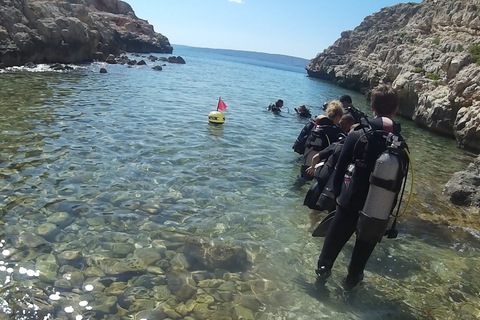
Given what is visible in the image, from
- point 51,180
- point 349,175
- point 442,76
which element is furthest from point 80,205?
point 442,76

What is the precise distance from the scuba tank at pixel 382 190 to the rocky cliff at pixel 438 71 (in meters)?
16.7

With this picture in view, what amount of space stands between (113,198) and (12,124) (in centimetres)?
619

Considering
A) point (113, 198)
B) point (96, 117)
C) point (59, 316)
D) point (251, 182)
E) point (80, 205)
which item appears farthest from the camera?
point (96, 117)

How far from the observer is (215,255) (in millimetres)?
5227

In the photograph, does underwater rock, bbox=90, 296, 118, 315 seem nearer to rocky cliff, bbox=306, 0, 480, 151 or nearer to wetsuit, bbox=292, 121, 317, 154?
wetsuit, bbox=292, 121, 317, 154

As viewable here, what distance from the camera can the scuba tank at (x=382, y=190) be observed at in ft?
12.4

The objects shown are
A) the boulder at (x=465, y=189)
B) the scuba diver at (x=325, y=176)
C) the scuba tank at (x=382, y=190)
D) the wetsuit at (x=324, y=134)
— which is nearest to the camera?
the scuba tank at (x=382, y=190)

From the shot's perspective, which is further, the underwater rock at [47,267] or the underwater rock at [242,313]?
the underwater rock at [47,267]

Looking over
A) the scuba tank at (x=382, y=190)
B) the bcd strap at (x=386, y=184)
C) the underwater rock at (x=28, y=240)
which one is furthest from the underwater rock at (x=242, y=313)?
the underwater rock at (x=28, y=240)

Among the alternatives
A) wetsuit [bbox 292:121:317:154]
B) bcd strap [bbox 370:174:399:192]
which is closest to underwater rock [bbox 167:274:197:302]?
bcd strap [bbox 370:174:399:192]

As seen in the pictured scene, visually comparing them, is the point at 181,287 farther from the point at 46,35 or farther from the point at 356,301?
the point at 46,35

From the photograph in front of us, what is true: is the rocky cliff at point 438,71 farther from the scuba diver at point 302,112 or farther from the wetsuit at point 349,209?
the wetsuit at point 349,209

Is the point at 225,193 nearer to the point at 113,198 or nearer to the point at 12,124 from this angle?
the point at 113,198

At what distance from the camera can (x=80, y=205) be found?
6379 millimetres
